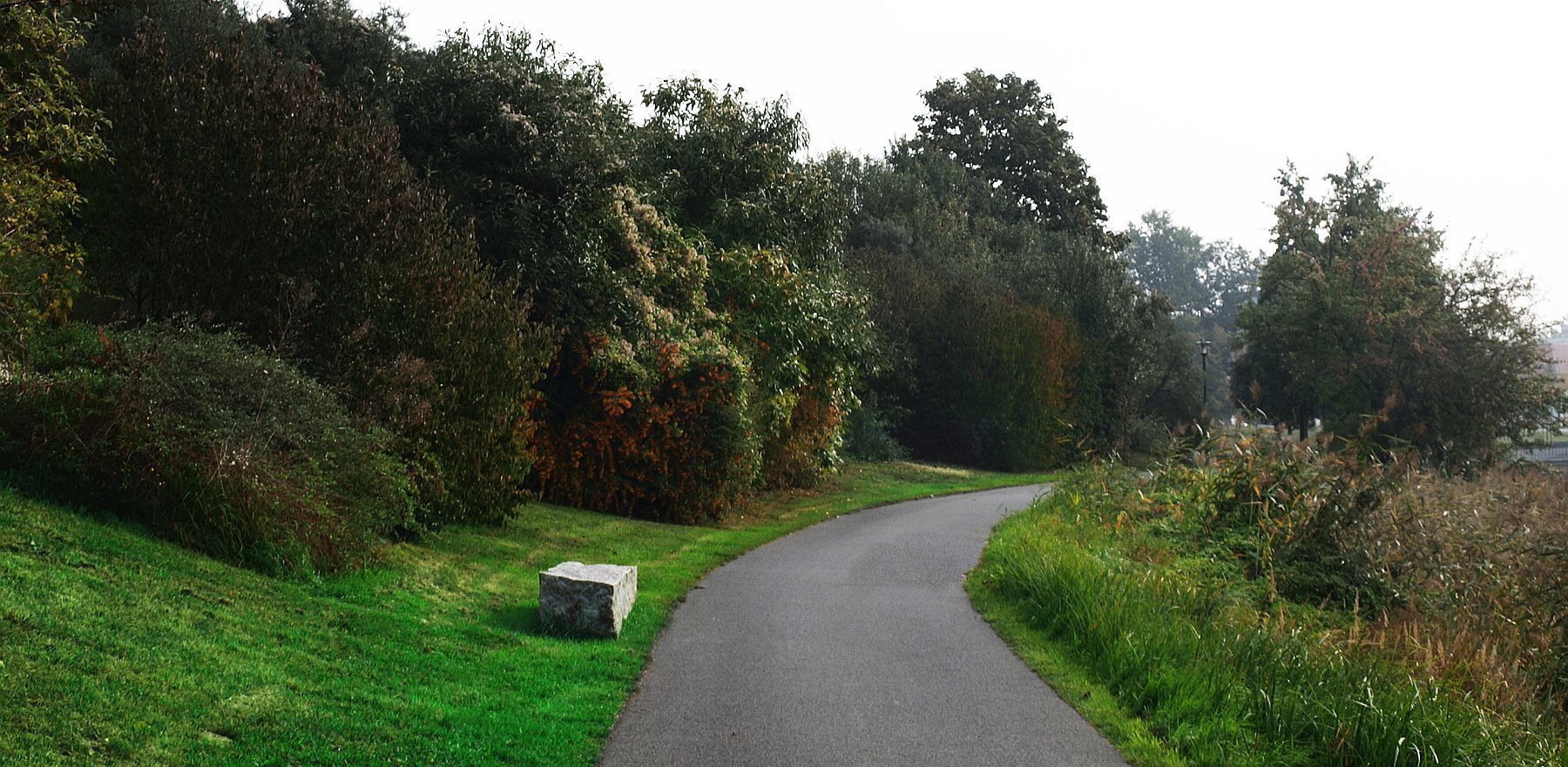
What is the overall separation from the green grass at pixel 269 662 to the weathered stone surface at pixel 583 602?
0.24 m

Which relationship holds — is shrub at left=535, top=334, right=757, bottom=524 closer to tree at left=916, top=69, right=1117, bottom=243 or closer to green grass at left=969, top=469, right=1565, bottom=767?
green grass at left=969, top=469, right=1565, bottom=767

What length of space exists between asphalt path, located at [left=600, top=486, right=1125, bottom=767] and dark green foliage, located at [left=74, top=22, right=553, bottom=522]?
437cm

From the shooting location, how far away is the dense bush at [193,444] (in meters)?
10.3

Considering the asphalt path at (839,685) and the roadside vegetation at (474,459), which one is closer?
the asphalt path at (839,685)

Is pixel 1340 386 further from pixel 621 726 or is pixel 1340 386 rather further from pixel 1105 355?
pixel 621 726

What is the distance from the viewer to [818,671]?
9.70 metres

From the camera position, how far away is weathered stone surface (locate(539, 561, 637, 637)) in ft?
35.2

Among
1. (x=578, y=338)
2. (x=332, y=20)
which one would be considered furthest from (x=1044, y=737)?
(x=332, y=20)

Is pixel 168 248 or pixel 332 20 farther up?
pixel 332 20

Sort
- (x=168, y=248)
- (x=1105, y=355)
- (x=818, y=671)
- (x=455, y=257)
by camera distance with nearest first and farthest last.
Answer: (x=818, y=671), (x=168, y=248), (x=455, y=257), (x=1105, y=355)

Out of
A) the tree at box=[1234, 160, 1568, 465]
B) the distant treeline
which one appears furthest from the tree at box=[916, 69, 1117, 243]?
the distant treeline

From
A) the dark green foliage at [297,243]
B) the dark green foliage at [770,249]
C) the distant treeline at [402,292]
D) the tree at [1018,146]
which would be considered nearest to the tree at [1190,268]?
the tree at [1018,146]

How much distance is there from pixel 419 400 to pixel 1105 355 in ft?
123

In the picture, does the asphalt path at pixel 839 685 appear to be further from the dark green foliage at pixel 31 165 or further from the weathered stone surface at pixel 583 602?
the dark green foliage at pixel 31 165
